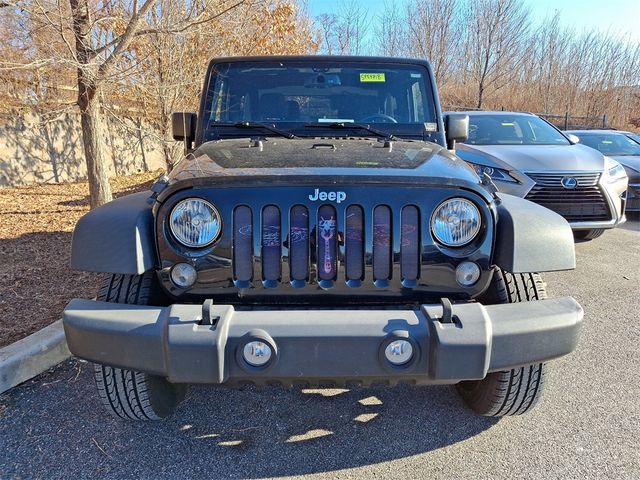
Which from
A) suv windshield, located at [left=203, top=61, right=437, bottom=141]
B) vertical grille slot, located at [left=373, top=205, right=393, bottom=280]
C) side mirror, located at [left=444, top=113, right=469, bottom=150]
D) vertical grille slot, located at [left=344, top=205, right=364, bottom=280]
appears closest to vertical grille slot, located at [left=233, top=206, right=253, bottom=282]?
vertical grille slot, located at [left=344, top=205, right=364, bottom=280]

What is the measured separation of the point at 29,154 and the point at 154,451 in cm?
887

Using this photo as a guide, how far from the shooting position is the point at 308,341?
179cm

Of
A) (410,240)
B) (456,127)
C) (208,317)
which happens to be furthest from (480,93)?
(208,317)

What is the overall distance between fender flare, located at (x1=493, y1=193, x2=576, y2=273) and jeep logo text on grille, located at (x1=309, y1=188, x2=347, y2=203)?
2.32ft

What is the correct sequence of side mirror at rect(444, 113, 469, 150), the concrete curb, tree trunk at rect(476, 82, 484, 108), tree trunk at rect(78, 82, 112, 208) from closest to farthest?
the concrete curb < side mirror at rect(444, 113, 469, 150) < tree trunk at rect(78, 82, 112, 208) < tree trunk at rect(476, 82, 484, 108)

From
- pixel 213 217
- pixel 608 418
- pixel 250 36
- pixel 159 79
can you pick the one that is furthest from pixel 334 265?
pixel 250 36

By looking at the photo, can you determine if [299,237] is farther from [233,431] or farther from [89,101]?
[89,101]

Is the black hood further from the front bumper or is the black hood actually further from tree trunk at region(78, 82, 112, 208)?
tree trunk at region(78, 82, 112, 208)

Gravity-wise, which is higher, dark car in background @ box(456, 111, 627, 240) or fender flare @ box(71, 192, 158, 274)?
fender flare @ box(71, 192, 158, 274)

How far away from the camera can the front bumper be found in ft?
5.84

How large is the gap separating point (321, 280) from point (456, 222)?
2.12 feet

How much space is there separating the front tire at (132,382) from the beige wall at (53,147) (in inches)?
236

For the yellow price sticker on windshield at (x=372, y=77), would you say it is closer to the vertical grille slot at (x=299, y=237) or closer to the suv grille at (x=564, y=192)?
the vertical grille slot at (x=299, y=237)

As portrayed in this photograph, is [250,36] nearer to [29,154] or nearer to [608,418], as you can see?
[29,154]
